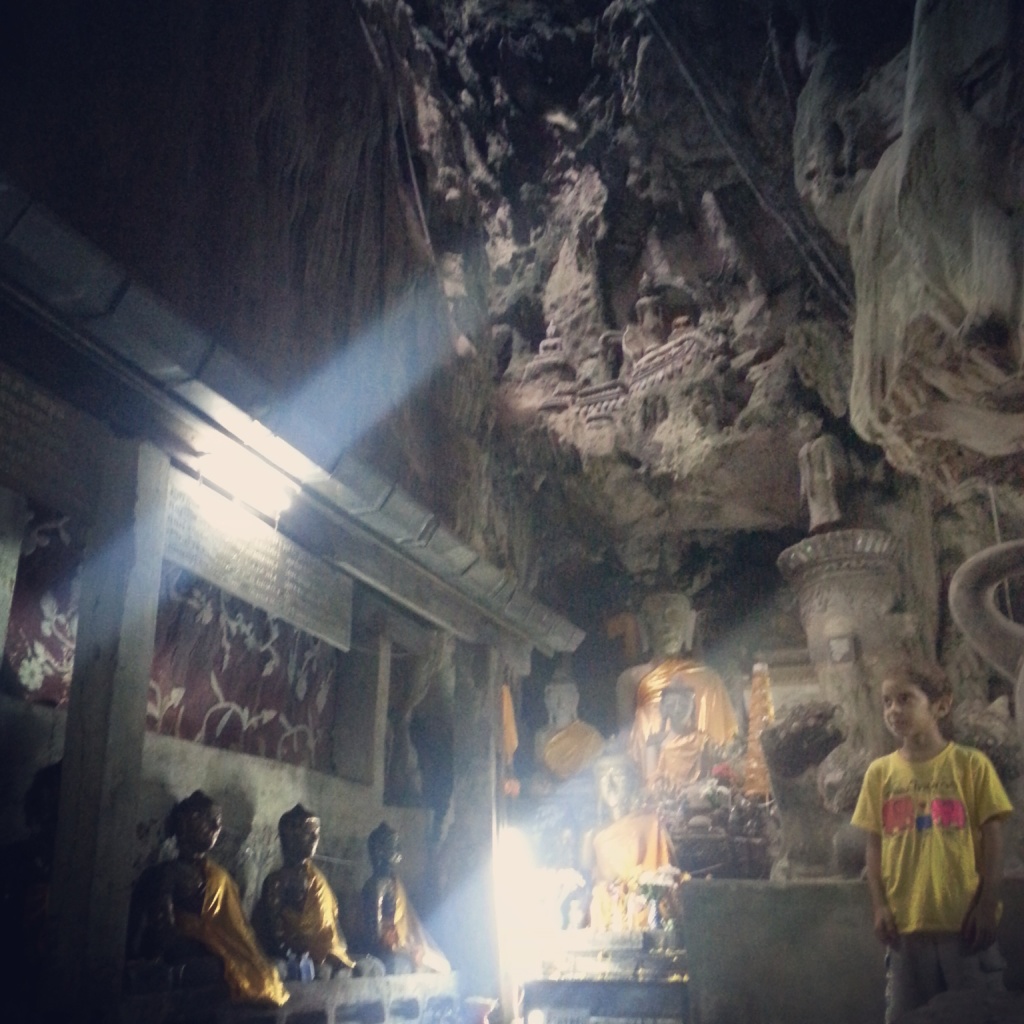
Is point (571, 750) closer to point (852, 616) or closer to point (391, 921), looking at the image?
point (852, 616)

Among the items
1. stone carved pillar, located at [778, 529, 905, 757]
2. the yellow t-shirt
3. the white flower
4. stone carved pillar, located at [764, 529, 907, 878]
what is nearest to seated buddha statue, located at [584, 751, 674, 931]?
stone carved pillar, located at [764, 529, 907, 878]

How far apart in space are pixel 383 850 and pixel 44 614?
9.29ft

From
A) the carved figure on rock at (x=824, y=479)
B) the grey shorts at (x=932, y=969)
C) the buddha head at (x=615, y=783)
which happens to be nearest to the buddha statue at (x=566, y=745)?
the buddha head at (x=615, y=783)

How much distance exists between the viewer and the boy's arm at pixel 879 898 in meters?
4.01

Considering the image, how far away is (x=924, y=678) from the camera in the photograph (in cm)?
422

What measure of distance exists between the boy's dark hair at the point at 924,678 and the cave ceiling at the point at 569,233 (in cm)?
223

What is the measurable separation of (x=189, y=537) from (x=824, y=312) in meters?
8.85

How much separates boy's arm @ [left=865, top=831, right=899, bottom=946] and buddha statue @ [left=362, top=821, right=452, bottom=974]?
3.24 meters

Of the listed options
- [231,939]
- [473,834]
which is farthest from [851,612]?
[231,939]

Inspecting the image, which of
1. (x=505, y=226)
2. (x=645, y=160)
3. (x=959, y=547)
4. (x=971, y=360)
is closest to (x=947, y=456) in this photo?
(x=971, y=360)

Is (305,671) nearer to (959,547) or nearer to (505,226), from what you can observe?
(959,547)

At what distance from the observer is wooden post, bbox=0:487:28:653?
4.48m

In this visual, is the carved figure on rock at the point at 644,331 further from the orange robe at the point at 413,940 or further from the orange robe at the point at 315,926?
the orange robe at the point at 315,926

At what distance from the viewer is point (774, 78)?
10.6m
